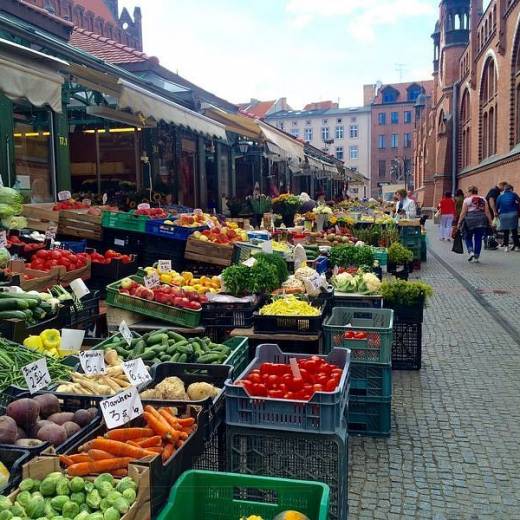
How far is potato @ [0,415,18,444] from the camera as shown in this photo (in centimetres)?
298

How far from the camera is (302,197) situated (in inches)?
617

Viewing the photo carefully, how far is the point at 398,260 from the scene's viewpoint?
10773mm

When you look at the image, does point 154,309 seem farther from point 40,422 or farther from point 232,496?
point 232,496

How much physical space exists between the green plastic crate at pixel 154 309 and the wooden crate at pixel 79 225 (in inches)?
125

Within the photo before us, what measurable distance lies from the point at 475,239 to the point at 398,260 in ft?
20.5

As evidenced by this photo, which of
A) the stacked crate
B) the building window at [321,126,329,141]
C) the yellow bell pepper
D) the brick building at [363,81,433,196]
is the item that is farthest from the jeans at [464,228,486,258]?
the building window at [321,126,329,141]

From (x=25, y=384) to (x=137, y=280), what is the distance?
2.87 m

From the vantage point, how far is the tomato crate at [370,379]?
15.8ft

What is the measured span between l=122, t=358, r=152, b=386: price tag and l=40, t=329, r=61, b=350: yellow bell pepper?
1.28 meters

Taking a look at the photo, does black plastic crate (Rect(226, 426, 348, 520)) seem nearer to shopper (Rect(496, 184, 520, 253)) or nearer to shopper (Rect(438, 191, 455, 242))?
shopper (Rect(496, 184, 520, 253))

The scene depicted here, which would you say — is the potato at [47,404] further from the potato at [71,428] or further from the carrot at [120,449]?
the carrot at [120,449]

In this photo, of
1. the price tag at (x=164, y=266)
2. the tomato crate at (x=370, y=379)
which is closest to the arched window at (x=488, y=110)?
the price tag at (x=164, y=266)

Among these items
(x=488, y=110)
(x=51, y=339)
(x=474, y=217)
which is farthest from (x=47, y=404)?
(x=488, y=110)

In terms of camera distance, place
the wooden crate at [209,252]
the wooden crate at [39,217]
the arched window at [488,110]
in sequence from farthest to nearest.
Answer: the arched window at [488,110]
the wooden crate at [39,217]
the wooden crate at [209,252]
